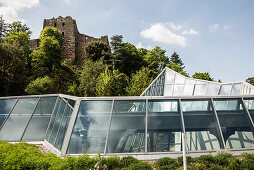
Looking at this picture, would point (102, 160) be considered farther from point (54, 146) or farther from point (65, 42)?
point (65, 42)

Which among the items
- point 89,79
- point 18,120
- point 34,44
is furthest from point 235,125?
point 34,44

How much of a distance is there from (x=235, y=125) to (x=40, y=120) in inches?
411

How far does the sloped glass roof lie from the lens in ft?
52.5

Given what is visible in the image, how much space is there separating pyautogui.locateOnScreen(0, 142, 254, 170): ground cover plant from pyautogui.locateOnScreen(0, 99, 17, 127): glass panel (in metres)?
6.19

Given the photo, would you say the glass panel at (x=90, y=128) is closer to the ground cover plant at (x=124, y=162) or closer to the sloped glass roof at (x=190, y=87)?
the ground cover plant at (x=124, y=162)

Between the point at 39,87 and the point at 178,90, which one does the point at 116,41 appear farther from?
the point at 178,90

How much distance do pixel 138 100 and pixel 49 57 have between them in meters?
42.9

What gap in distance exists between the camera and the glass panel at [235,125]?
7388mm

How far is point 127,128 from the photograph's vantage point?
7773mm

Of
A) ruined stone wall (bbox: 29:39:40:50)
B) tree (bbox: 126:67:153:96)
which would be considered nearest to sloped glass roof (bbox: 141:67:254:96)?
tree (bbox: 126:67:153:96)

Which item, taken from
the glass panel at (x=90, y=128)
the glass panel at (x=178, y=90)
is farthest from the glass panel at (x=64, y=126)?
the glass panel at (x=178, y=90)

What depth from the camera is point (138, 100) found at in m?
8.67

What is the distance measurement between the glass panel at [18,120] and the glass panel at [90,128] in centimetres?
534

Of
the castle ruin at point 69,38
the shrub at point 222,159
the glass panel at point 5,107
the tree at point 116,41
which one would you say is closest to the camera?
the shrub at point 222,159
